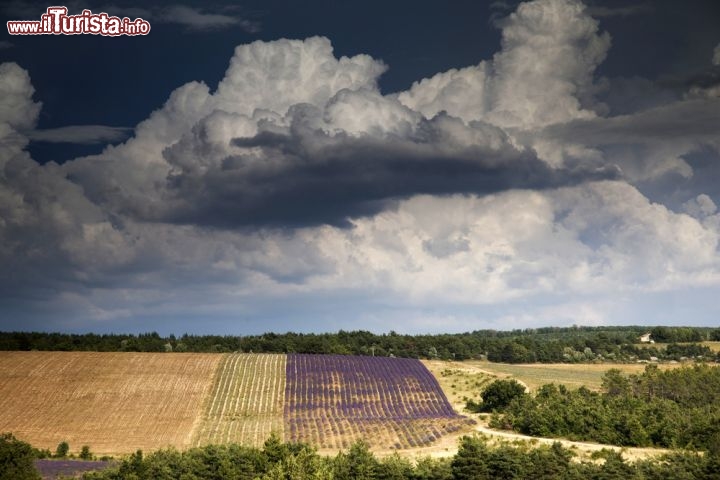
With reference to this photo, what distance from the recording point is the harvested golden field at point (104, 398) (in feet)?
369

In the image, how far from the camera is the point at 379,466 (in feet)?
261

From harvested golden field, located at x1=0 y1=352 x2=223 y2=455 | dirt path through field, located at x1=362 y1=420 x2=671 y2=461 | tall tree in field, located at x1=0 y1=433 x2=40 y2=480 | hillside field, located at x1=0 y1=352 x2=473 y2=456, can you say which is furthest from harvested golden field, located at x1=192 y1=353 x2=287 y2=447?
tall tree in field, located at x1=0 y1=433 x2=40 y2=480

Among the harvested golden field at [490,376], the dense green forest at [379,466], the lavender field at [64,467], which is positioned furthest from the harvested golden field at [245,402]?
the harvested golden field at [490,376]

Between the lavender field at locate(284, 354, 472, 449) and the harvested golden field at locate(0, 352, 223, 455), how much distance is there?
16.3m

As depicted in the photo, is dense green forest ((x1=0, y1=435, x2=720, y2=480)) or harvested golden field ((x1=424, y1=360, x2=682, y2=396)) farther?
harvested golden field ((x1=424, y1=360, x2=682, y2=396))

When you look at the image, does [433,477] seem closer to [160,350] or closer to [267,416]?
[267,416]

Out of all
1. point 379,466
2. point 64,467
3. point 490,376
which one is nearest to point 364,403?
point 490,376

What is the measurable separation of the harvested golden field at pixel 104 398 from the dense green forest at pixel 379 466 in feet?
98.8

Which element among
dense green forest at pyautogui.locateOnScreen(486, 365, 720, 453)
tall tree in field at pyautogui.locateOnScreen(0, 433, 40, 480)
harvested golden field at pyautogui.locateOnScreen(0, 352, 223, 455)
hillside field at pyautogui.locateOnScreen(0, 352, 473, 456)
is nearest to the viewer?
tall tree in field at pyautogui.locateOnScreen(0, 433, 40, 480)

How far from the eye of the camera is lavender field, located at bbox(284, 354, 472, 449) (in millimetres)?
112812

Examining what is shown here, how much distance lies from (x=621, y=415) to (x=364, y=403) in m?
40.3

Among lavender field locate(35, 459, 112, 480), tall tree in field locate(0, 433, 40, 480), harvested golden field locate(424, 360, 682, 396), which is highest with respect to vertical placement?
harvested golden field locate(424, 360, 682, 396)

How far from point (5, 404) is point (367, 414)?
182 ft

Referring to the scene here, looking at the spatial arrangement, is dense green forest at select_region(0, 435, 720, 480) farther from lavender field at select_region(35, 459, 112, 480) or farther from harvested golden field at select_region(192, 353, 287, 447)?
harvested golden field at select_region(192, 353, 287, 447)
